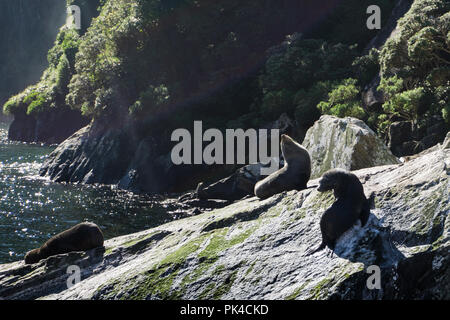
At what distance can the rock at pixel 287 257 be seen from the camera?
9.36 meters

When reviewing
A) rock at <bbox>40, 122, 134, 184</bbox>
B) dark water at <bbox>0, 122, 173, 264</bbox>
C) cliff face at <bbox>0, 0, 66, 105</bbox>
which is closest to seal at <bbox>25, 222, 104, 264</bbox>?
dark water at <bbox>0, 122, 173, 264</bbox>

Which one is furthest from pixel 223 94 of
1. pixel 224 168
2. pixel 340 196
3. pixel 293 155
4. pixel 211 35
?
pixel 340 196

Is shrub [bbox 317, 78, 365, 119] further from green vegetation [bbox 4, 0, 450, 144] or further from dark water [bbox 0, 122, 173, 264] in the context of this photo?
dark water [bbox 0, 122, 173, 264]

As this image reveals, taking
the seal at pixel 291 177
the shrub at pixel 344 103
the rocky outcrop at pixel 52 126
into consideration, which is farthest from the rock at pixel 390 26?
the rocky outcrop at pixel 52 126

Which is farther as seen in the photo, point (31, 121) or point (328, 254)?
point (31, 121)

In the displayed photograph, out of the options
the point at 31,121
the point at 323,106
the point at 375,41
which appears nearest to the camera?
the point at 323,106

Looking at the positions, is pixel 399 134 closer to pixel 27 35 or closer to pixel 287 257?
pixel 287 257

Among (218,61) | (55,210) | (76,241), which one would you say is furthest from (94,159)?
(76,241)

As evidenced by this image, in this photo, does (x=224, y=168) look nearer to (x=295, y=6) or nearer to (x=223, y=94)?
(x=223, y=94)

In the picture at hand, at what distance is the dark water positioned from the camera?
25266 mm

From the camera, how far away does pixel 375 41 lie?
39062 millimetres

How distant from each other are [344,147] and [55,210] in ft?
60.6

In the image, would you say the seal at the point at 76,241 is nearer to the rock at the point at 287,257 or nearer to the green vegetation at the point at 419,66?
the rock at the point at 287,257

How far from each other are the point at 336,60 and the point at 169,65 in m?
16.6
